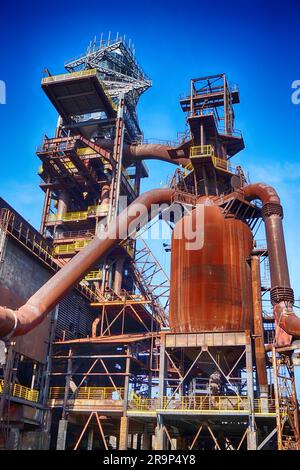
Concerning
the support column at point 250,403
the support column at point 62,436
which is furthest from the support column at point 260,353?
the support column at point 62,436

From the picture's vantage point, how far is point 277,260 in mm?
27609

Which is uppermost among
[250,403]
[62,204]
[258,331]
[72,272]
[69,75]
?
[69,75]

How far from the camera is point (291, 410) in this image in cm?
2433

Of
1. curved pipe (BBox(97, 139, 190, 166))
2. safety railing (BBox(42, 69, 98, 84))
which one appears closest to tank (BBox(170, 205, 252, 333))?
curved pipe (BBox(97, 139, 190, 166))

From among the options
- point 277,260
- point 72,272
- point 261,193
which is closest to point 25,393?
point 72,272

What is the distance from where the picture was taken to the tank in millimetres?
26703

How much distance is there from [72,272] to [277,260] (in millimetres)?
11868

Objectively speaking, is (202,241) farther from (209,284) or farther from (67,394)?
(67,394)

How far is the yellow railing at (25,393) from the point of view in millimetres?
25677

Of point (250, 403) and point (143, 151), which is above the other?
point (143, 151)

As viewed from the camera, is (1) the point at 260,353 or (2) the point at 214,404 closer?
(2) the point at 214,404

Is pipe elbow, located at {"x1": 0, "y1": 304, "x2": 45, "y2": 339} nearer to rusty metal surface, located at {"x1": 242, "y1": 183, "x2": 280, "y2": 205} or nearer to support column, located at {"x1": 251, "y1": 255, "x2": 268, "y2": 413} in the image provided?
support column, located at {"x1": 251, "y1": 255, "x2": 268, "y2": 413}

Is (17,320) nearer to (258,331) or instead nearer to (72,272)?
(72,272)

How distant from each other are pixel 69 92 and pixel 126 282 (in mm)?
18149
